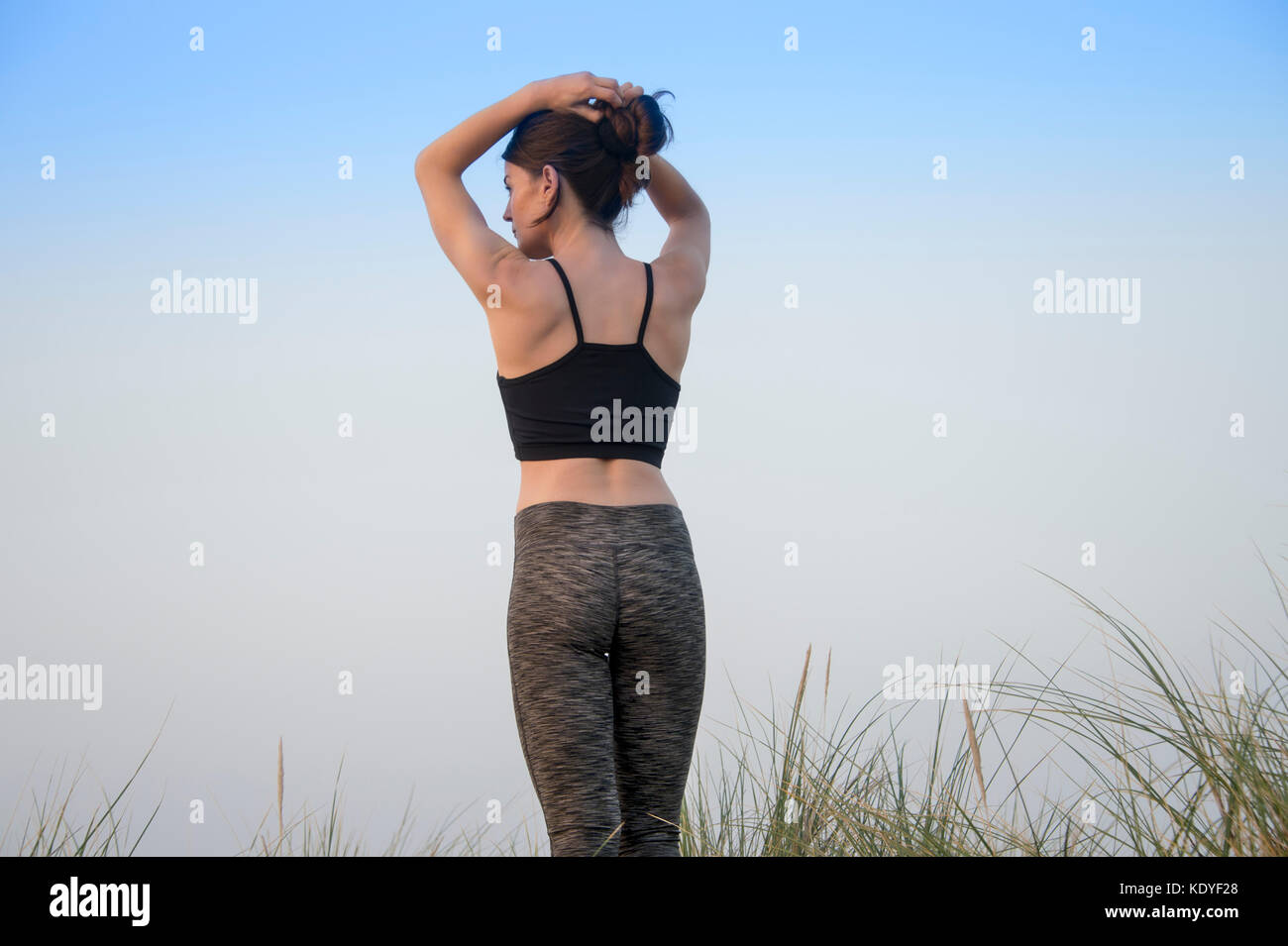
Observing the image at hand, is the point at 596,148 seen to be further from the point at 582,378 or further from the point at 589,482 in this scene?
the point at 589,482

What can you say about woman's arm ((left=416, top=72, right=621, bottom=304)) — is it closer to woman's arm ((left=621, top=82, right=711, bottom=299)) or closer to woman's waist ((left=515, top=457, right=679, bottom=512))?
woman's arm ((left=621, top=82, right=711, bottom=299))

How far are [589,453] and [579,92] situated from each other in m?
0.89

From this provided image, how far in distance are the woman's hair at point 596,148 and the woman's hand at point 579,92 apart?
16 mm

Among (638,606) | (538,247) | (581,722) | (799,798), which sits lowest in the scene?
(799,798)

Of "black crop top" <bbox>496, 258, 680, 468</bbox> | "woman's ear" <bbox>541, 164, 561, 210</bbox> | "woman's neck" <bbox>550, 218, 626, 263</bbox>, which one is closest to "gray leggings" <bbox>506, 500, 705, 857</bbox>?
"black crop top" <bbox>496, 258, 680, 468</bbox>

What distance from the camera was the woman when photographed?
2406mm

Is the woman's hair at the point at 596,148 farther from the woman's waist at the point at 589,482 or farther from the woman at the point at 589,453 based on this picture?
the woman's waist at the point at 589,482

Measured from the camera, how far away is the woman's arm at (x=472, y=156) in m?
2.62

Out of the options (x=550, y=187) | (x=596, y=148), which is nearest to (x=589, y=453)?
(x=550, y=187)
